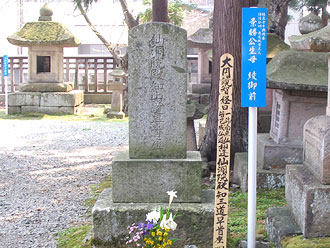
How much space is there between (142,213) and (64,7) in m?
24.4

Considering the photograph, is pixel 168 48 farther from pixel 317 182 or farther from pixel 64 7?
pixel 64 7

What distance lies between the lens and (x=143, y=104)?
400cm

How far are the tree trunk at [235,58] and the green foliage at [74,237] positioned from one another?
2.75 meters

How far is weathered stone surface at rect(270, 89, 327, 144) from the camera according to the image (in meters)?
5.88

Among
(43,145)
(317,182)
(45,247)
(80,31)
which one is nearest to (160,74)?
(317,182)

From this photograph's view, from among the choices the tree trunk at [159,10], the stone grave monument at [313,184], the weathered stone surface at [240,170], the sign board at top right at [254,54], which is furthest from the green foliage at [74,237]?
the tree trunk at [159,10]

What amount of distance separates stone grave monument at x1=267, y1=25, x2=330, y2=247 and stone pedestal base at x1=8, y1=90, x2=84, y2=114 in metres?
11.8

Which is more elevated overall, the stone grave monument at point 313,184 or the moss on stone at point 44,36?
the moss on stone at point 44,36

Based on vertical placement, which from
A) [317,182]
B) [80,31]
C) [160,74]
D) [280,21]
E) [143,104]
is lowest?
[317,182]

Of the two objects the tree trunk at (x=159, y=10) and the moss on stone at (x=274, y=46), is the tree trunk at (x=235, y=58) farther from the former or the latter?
the tree trunk at (x=159, y=10)

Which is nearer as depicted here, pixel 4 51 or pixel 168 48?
pixel 168 48

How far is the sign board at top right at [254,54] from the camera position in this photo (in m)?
3.56

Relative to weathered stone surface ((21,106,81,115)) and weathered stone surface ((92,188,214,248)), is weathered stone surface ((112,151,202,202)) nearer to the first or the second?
weathered stone surface ((92,188,214,248))

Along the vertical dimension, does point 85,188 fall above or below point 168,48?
below
